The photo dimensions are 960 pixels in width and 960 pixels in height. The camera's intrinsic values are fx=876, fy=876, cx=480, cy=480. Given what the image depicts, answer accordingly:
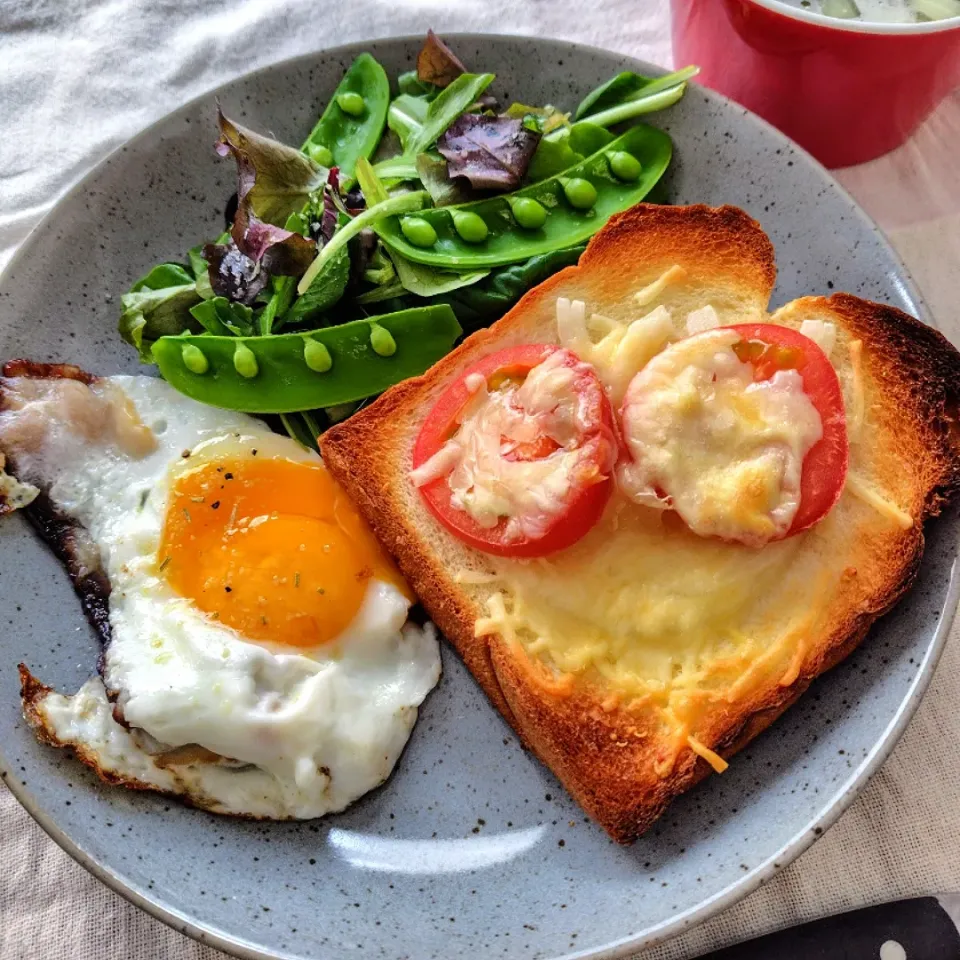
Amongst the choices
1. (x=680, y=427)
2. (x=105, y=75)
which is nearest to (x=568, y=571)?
(x=680, y=427)

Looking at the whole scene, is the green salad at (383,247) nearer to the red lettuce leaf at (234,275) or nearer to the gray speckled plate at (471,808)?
the red lettuce leaf at (234,275)

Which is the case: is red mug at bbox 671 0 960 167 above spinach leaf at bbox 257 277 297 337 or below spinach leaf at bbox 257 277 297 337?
above

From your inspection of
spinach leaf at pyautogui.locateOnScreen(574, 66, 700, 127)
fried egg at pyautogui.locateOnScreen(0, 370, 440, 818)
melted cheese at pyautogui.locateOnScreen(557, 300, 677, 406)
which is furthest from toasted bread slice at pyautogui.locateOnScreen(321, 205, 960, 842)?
spinach leaf at pyautogui.locateOnScreen(574, 66, 700, 127)

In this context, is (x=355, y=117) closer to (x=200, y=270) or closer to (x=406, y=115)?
(x=406, y=115)

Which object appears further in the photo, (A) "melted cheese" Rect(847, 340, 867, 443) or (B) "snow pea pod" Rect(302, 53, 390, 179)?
(B) "snow pea pod" Rect(302, 53, 390, 179)

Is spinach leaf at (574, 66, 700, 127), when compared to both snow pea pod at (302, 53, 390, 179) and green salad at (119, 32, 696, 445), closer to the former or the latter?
green salad at (119, 32, 696, 445)

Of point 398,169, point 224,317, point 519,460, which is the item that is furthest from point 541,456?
point 398,169
